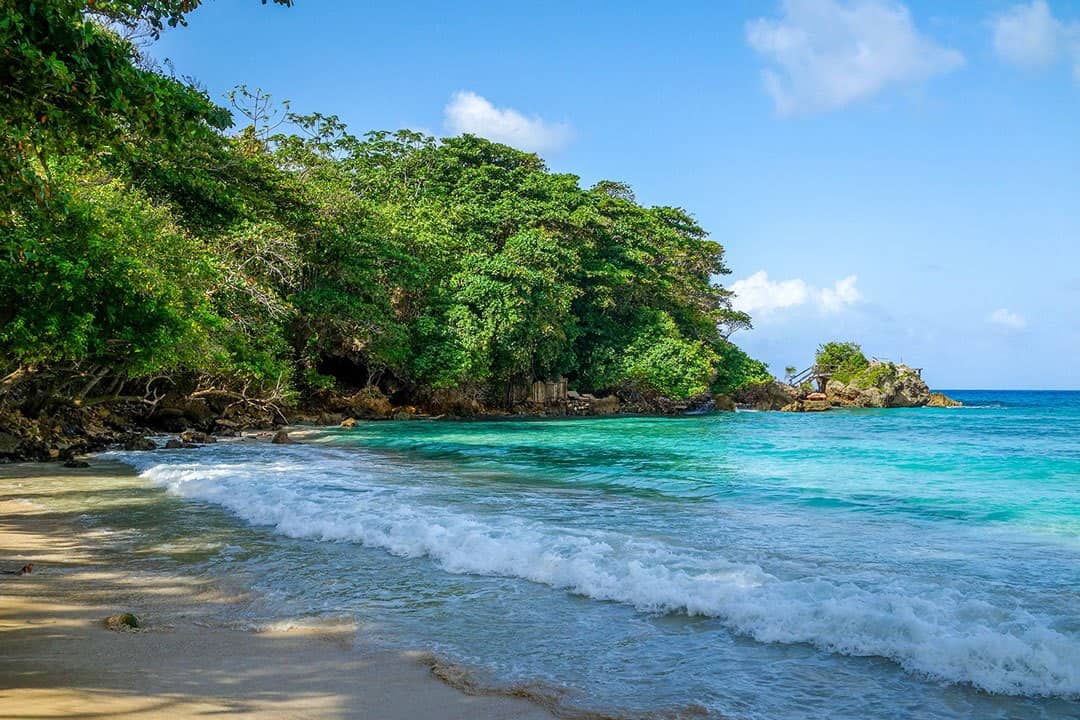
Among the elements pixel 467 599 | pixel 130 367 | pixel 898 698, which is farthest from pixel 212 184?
pixel 898 698

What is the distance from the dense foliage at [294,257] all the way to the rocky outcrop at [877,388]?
9944mm

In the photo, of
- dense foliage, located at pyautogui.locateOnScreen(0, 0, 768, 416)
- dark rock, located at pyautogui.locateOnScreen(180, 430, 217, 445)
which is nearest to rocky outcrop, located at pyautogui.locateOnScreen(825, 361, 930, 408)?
dense foliage, located at pyautogui.locateOnScreen(0, 0, 768, 416)

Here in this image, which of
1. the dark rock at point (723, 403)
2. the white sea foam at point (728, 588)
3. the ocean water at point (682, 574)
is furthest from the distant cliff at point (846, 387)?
the white sea foam at point (728, 588)

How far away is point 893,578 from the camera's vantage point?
22.3 feet

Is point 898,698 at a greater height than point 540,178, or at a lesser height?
lesser

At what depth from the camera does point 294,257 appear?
25516mm

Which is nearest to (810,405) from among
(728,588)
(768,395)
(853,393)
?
(768,395)

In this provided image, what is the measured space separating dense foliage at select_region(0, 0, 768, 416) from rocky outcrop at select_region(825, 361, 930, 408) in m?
9.94

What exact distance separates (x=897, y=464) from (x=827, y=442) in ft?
21.7

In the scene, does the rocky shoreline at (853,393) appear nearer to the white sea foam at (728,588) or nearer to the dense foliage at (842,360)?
the dense foliage at (842,360)

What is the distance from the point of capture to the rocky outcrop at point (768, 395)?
55022 mm

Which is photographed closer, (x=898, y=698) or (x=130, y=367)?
(x=898, y=698)

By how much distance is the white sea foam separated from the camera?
477 cm

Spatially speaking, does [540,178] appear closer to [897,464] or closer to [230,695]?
[897,464]
